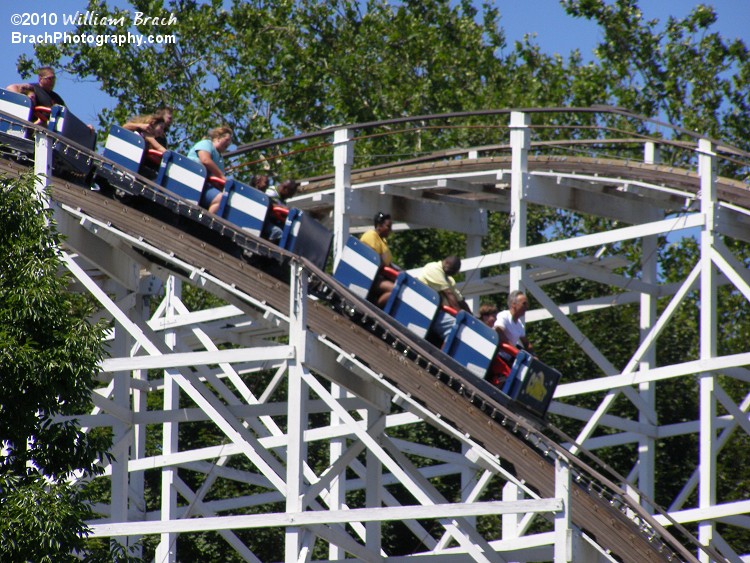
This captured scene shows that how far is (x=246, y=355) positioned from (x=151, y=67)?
20.6 meters

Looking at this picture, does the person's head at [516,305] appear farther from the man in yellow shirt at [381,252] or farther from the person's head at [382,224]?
the person's head at [382,224]

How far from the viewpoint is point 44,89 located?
1681 centimetres

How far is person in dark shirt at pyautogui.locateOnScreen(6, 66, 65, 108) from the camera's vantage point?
16641mm

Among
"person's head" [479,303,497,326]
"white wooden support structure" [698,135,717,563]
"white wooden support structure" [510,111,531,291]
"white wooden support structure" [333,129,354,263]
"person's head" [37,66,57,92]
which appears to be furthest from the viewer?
"white wooden support structure" [333,129,354,263]

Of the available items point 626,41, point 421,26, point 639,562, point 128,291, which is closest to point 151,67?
point 421,26

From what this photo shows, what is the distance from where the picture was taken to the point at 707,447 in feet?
56.9

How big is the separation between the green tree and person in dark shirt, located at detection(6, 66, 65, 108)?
4801 mm

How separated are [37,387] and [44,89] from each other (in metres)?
6.25

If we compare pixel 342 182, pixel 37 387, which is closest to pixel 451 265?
pixel 342 182

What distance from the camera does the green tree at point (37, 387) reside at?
10.9 metres

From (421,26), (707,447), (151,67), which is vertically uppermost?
(421,26)

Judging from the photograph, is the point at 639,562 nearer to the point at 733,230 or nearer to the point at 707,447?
the point at 707,447

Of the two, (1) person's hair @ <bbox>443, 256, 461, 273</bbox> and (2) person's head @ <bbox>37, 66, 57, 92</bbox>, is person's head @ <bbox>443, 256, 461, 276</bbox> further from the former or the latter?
(2) person's head @ <bbox>37, 66, 57, 92</bbox>

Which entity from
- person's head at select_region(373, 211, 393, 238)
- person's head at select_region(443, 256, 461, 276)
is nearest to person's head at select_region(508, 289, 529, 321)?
person's head at select_region(443, 256, 461, 276)
